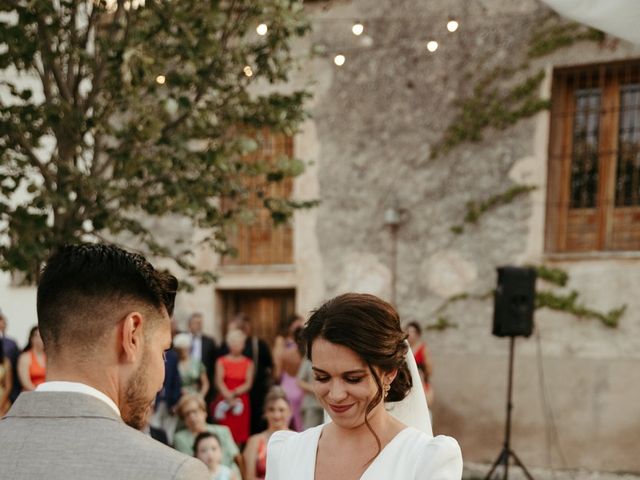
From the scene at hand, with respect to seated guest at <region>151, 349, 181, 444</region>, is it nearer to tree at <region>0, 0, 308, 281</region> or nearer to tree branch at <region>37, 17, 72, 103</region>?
tree at <region>0, 0, 308, 281</region>

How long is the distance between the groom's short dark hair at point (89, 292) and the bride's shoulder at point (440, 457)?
1.11 metres

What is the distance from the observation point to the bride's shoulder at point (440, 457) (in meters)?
2.35

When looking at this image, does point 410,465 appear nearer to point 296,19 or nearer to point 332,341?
point 332,341

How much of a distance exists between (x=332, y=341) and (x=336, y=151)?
7.97m

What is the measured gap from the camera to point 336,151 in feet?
33.8

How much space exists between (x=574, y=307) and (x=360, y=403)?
7.21 metres

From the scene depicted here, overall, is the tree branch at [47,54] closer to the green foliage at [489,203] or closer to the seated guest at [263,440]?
the seated guest at [263,440]

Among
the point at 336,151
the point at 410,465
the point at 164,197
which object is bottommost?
the point at 410,465

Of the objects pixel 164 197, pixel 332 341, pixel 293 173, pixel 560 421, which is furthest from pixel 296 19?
Result: pixel 560 421

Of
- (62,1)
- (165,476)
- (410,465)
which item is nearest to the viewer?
(165,476)

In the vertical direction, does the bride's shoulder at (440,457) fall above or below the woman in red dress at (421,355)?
above

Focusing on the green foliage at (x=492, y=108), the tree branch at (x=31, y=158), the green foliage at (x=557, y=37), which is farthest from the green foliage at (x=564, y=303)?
the tree branch at (x=31, y=158)

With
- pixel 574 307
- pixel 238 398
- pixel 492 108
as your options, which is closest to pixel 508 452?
pixel 574 307

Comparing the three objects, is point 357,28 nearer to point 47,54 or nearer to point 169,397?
point 47,54
